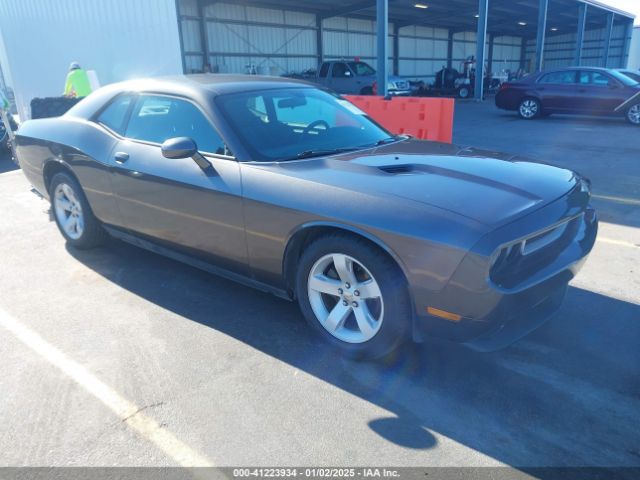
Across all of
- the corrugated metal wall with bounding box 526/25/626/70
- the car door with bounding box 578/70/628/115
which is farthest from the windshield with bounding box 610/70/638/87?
the corrugated metal wall with bounding box 526/25/626/70

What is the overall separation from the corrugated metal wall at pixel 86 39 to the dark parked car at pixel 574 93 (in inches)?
402

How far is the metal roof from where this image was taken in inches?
917

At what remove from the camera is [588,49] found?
126 ft

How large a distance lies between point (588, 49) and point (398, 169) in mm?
42380

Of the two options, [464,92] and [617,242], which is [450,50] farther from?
[617,242]

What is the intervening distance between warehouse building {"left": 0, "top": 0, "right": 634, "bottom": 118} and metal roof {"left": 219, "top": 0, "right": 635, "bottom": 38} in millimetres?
60

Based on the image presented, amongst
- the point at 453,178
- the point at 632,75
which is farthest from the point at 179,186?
the point at 632,75

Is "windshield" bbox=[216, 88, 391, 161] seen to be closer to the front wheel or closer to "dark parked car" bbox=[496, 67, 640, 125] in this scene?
"dark parked car" bbox=[496, 67, 640, 125]

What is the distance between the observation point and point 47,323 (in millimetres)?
3482

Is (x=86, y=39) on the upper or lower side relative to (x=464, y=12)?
lower

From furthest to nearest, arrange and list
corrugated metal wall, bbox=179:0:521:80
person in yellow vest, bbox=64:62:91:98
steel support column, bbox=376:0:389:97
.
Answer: corrugated metal wall, bbox=179:0:521:80 → steel support column, bbox=376:0:389:97 → person in yellow vest, bbox=64:62:91:98

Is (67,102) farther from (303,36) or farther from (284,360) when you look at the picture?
(303,36)

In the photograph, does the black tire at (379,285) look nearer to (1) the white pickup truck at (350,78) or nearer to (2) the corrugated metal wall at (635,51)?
(1) the white pickup truck at (350,78)

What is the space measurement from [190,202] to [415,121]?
17.9 ft
